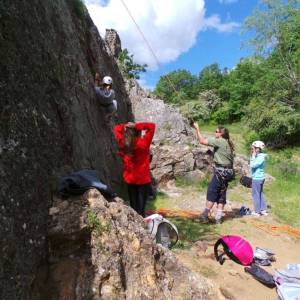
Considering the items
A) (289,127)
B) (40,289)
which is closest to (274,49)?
(289,127)

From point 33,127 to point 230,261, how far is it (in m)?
3.81

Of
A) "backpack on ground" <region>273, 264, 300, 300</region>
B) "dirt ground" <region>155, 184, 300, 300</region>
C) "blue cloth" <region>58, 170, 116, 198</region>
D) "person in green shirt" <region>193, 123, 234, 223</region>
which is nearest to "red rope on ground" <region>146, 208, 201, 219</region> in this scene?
"dirt ground" <region>155, 184, 300, 300</region>

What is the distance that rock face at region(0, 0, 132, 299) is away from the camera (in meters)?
3.30

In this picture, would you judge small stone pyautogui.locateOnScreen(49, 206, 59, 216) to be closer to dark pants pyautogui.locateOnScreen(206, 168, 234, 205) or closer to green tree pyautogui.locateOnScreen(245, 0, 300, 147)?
dark pants pyautogui.locateOnScreen(206, 168, 234, 205)

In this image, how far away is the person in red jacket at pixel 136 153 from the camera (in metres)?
6.88

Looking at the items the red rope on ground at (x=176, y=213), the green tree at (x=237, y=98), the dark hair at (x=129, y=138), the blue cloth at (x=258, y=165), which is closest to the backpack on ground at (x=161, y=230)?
the dark hair at (x=129, y=138)

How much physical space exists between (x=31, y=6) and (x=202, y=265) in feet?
14.4

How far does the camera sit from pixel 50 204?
4098 millimetres

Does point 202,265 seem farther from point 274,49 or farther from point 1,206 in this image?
point 274,49

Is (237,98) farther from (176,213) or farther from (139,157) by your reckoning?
(139,157)

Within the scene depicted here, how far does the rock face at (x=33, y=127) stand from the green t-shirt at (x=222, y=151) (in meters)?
2.49

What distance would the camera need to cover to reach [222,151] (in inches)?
325

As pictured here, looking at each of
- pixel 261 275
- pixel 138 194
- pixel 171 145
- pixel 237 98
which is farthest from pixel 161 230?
pixel 237 98

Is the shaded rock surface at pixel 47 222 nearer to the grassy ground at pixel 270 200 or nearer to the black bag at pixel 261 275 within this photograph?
the black bag at pixel 261 275
